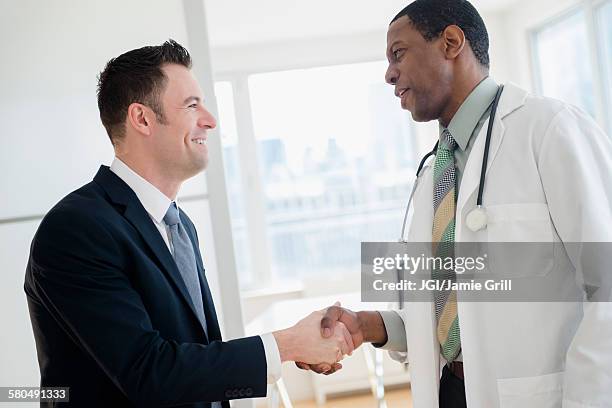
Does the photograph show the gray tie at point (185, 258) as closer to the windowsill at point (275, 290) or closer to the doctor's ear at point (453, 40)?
the doctor's ear at point (453, 40)

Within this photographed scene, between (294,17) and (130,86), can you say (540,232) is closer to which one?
(130,86)

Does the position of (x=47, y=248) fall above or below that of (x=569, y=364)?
above

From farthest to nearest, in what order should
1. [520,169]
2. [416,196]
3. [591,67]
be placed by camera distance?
[591,67] < [416,196] < [520,169]

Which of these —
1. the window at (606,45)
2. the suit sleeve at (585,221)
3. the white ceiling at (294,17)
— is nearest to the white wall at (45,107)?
the suit sleeve at (585,221)

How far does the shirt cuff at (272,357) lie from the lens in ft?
4.75

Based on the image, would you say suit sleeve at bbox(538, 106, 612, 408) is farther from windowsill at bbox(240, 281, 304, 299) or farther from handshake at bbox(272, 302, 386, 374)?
windowsill at bbox(240, 281, 304, 299)

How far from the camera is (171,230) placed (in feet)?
5.31

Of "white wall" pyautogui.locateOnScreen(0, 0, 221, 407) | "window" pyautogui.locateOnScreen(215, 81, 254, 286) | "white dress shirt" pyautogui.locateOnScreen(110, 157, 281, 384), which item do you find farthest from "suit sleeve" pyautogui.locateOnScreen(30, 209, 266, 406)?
"window" pyautogui.locateOnScreen(215, 81, 254, 286)

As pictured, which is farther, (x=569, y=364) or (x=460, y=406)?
(x=460, y=406)

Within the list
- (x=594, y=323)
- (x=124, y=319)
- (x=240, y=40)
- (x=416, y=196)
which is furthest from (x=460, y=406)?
(x=240, y=40)

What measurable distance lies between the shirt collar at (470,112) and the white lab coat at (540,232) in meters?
0.07

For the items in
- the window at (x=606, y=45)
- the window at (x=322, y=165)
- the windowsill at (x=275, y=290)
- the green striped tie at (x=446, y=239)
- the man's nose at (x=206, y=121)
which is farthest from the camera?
the window at (x=322, y=165)

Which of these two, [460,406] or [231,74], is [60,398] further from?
[231,74]

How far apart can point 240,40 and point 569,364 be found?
4988 mm
